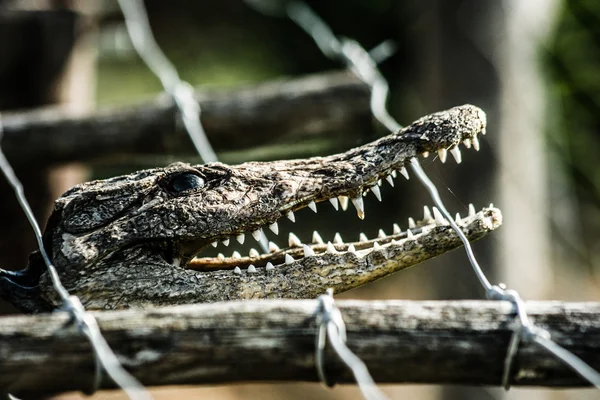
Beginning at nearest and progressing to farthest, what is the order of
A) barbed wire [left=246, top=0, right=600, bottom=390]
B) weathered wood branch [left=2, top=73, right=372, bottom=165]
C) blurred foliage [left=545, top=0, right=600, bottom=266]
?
barbed wire [left=246, top=0, right=600, bottom=390] → weathered wood branch [left=2, top=73, right=372, bottom=165] → blurred foliage [left=545, top=0, right=600, bottom=266]

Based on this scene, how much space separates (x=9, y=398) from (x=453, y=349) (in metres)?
1.04

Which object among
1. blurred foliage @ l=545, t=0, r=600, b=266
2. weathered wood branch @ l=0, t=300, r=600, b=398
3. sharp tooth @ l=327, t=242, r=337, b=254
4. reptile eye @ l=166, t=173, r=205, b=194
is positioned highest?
blurred foliage @ l=545, t=0, r=600, b=266

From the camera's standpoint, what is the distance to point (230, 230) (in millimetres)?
1952

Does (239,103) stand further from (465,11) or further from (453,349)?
(453,349)

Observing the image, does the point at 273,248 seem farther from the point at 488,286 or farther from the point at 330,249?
the point at 488,286

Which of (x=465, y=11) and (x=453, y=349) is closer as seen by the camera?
(x=453, y=349)

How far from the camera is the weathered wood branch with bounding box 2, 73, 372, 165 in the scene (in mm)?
3633

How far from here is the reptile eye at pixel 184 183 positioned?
6.64 feet

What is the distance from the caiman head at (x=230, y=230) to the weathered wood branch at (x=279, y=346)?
1.47 feet

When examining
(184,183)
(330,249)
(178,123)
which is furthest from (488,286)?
(178,123)

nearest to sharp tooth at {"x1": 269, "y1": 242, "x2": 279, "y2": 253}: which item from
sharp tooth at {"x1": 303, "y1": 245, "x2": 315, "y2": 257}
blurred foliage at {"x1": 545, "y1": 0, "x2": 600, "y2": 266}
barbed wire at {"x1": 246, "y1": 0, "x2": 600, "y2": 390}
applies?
sharp tooth at {"x1": 303, "y1": 245, "x2": 315, "y2": 257}

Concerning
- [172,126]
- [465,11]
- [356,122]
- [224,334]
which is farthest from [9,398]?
[465,11]

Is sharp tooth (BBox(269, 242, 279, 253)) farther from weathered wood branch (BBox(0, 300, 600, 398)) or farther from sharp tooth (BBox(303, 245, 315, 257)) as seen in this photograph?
weathered wood branch (BBox(0, 300, 600, 398))

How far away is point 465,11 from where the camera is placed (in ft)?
13.0
